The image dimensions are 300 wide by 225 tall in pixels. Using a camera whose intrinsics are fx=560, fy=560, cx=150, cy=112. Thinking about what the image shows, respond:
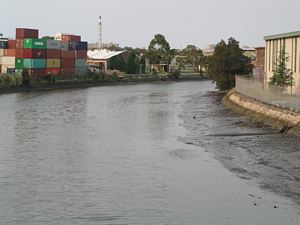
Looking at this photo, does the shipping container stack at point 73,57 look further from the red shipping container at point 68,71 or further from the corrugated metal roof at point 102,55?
the corrugated metal roof at point 102,55

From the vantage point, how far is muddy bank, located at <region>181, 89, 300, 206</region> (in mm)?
15711

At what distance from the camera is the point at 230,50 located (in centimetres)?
6625

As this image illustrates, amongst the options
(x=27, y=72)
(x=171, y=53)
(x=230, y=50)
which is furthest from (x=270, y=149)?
(x=171, y=53)

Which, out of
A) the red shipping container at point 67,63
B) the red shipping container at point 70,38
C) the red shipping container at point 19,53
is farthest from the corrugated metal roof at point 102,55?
the red shipping container at point 19,53

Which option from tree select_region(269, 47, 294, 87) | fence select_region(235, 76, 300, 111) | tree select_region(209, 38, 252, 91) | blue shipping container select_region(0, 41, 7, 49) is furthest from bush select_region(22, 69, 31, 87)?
tree select_region(269, 47, 294, 87)

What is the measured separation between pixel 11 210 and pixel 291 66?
30260mm

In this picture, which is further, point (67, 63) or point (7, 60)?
point (67, 63)

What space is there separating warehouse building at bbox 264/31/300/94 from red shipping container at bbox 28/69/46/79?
41892 millimetres

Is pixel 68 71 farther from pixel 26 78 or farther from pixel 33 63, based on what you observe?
pixel 26 78

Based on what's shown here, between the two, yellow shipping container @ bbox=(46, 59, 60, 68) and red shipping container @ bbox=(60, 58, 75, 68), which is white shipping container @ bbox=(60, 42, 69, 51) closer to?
red shipping container @ bbox=(60, 58, 75, 68)

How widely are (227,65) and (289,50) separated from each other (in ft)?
83.3

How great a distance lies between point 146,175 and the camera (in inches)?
655

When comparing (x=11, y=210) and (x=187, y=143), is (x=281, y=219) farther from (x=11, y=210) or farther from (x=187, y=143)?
(x=187, y=143)

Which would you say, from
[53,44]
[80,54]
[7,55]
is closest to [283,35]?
[7,55]
